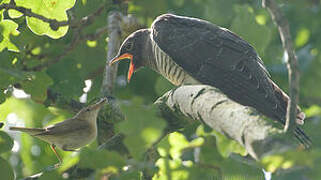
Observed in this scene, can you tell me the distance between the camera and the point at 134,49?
4945mm

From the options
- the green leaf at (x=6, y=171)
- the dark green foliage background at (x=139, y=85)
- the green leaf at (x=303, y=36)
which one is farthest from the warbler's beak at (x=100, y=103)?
the green leaf at (x=303, y=36)

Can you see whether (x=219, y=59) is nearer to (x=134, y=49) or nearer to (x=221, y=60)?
(x=221, y=60)

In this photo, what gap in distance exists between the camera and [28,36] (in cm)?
384

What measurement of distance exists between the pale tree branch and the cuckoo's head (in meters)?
2.17

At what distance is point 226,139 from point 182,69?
2.19m

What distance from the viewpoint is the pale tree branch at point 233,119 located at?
1.67m

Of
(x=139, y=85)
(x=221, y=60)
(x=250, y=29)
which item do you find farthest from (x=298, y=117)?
(x=139, y=85)

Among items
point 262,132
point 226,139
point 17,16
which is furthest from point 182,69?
point 262,132

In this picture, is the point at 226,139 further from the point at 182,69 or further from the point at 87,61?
the point at 87,61

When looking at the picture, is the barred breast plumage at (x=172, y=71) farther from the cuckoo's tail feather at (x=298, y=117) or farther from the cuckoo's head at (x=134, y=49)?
the cuckoo's tail feather at (x=298, y=117)

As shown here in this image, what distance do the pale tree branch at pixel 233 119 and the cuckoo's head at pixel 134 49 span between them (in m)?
2.17

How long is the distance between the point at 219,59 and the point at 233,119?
7.23 feet

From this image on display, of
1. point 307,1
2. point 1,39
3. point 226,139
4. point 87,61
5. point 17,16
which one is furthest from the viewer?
point 87,61

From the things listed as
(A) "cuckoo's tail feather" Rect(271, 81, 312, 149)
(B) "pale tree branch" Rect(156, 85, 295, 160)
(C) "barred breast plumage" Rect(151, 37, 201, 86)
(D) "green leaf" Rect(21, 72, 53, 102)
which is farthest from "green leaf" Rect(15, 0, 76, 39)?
(A) "cuckoo's tail feather" Rect(271, 81, 312, 149)
